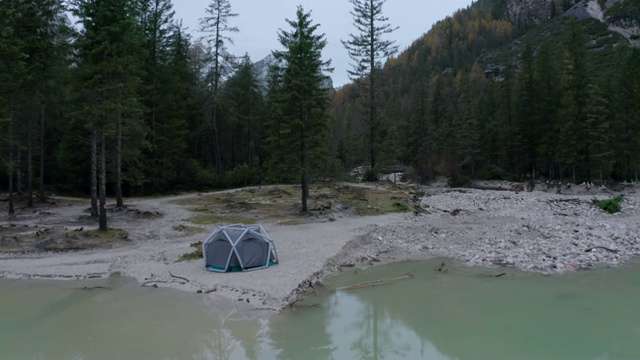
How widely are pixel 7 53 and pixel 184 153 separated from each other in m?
18.9

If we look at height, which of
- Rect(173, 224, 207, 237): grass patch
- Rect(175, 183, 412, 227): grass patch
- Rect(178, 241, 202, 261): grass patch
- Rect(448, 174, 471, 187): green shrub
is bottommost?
Rect(178, 241, 202, 261): grass patch

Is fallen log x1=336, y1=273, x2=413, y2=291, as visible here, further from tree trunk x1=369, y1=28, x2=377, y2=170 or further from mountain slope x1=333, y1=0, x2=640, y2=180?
mountain slope x1=333, y1=0, x2=640, y2=180

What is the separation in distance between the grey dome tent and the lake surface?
2.13 m

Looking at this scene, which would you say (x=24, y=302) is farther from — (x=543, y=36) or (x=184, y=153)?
(x=543, y=36)

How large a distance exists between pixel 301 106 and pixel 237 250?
1339 centimetres

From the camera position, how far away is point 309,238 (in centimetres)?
1895

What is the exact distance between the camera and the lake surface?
868cm

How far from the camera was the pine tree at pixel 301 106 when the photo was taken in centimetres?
2500

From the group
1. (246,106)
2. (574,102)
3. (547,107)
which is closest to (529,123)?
(547,107)

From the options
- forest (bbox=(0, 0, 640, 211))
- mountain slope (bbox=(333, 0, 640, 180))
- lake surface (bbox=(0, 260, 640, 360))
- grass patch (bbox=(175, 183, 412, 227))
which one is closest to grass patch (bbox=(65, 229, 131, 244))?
forest (bbox=(0, 0, 640, 211))

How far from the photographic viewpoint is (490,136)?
53656 millimetres

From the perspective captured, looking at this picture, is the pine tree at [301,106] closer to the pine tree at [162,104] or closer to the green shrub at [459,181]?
the pine tree at [162,104]

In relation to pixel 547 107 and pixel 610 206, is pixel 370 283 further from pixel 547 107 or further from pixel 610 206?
pixel 547 107

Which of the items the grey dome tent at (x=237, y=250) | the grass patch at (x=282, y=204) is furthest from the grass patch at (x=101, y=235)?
the grey dome tent at (x=237, y=250)
